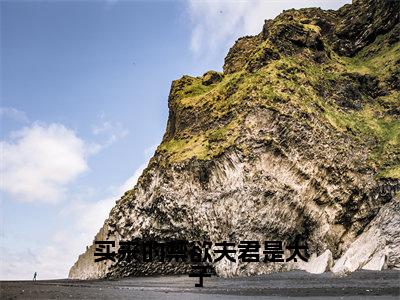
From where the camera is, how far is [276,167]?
64.4 metres

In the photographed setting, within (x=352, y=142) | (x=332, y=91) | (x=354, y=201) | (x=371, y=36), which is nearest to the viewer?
(x=354, y=201)

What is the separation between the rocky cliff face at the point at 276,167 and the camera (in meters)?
60.5

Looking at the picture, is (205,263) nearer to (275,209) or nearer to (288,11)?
(275,209)

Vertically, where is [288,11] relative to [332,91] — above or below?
above

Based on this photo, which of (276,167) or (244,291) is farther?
(276,167)

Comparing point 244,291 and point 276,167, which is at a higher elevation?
point 276,167

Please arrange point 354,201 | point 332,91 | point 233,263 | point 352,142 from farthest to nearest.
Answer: point 332,91
point 352,142
point 354,201
point 233,263

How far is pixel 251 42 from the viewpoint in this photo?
102938mm

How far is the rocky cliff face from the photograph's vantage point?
60.5 metres

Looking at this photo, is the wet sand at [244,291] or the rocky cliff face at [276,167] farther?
the rocky cliff face at [276,167]

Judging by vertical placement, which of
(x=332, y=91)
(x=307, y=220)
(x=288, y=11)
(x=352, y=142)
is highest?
(x=288, y=11)

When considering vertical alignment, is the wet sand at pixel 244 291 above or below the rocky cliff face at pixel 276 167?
below

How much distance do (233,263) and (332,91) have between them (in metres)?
40.5

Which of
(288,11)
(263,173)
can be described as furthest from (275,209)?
(288,11)
